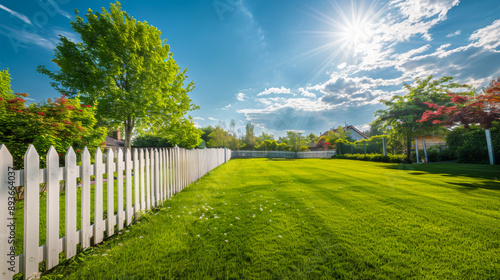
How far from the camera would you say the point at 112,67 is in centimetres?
858

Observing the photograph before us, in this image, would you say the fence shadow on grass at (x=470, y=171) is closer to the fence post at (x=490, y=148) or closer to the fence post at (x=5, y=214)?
the fence post at (x=490, y=148)

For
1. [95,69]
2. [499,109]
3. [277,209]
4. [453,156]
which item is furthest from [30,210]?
[453,156]

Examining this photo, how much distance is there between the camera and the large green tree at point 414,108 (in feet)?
43.4

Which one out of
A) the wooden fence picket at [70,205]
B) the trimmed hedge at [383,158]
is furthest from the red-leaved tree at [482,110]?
the wooden fence picket at [70,205]

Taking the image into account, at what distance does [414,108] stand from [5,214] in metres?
18.8

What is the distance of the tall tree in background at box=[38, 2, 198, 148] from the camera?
329 inches

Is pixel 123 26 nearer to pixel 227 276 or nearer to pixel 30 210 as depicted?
pixel 30 210

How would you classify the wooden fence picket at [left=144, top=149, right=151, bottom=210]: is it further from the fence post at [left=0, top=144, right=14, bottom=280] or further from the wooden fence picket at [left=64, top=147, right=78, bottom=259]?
the fence post at [left=0, top=144, right=14, bottom=280]

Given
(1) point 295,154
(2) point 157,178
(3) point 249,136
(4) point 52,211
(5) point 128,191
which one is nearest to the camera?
(4) point 52,211

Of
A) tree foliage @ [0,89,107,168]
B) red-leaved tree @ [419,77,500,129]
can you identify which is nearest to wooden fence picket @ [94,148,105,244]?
tree foliage @ [0,89,107,168]

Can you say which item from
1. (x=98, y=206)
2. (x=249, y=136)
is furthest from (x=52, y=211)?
(x=249, y=136)

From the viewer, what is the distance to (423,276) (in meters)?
1.62

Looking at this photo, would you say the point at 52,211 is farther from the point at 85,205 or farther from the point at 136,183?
the point at 136,183

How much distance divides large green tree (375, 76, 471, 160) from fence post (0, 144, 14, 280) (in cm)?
1771
